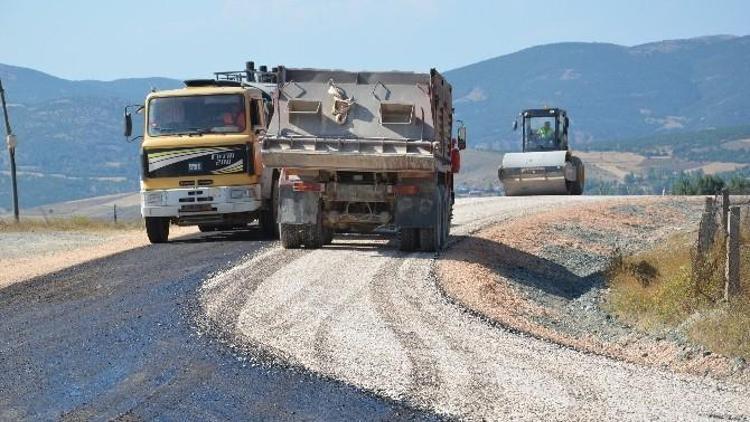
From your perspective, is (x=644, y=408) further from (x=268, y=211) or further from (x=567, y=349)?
(x=268, y=211)

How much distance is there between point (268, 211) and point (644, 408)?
14.2 metres

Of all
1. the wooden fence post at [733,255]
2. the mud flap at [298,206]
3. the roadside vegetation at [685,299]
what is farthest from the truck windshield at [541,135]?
the wooden fence post at [733,255]

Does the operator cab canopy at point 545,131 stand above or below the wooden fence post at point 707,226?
above

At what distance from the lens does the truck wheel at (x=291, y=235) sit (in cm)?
1816

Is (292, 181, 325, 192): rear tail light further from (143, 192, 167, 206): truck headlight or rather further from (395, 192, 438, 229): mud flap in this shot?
(143, 192, 167, 206): truck headlight

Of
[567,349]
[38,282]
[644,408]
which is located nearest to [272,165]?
[38,282]

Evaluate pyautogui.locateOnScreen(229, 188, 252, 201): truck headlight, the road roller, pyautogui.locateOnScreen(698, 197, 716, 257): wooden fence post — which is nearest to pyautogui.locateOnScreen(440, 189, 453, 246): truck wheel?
pyautogui.locateOnScreen(229, 188, 252, 201): truck headlight

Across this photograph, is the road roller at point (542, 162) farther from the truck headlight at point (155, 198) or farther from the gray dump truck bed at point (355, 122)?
the gray dump truck bed at point (355, 122)

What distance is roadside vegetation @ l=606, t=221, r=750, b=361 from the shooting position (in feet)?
38.1

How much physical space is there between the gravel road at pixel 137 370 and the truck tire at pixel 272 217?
258 inches

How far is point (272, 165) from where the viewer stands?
17.2 meters

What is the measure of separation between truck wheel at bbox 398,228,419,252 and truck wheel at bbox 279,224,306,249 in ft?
5.42

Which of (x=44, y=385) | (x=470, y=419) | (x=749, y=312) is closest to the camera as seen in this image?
(x=470, y=419)

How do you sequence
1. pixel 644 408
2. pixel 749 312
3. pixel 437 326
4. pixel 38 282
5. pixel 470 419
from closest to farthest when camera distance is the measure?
pixel 470 419 < pixel 644 408 < pixel 437 326 < pixel 749 312 < pixel 38 282
